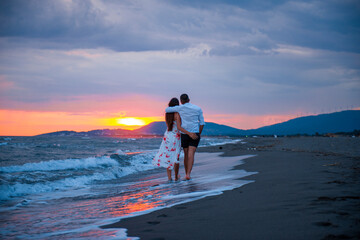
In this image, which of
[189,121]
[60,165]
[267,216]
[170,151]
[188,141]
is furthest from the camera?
[60,165]

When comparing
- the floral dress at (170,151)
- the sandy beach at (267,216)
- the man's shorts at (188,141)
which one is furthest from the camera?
the floral dress at (170,151)

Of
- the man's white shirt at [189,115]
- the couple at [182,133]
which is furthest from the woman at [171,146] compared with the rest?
the man's white shirt at [189,115]

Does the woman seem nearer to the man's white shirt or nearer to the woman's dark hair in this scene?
the woman's dark hair

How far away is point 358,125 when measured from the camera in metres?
182

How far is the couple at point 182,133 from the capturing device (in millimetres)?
7057

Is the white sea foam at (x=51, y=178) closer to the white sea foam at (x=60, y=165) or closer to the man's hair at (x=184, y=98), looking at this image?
the white sea foam at (x=60, y=165)

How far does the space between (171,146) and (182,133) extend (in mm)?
453

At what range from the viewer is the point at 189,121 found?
23.1ft

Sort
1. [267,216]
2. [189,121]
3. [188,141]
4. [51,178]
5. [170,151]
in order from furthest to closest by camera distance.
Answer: [51,178] → [170,151] → [188,141] → [189,121] → [267,216]

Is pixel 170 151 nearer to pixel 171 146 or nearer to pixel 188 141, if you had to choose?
pixel 171 146

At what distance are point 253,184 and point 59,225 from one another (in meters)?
2.98

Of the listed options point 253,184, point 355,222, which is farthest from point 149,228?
point 253,184

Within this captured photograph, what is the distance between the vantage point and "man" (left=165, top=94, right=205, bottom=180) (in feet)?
23.1

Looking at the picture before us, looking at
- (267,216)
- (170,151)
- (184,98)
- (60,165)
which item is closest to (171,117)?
(184,98)
